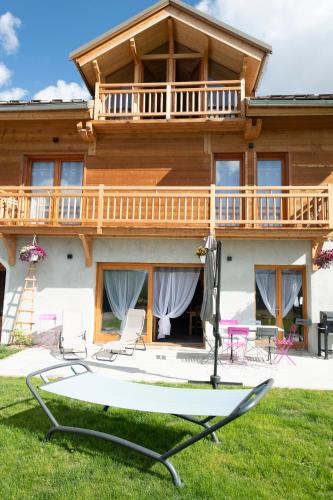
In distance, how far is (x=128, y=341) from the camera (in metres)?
8.38

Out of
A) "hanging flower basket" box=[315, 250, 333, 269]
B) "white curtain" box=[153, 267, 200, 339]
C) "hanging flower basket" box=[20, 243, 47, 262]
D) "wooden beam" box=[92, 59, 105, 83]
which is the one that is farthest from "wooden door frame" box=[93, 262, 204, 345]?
"wooden beam" box=[92, 59, 105, 83]

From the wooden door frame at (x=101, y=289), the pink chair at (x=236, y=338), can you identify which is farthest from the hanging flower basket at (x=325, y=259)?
the wooden door frame at (x=101, y=289)

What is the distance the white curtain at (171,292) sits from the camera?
992cm

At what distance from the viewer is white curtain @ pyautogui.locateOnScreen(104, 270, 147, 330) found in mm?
10008

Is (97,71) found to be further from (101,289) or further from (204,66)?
(101,289)

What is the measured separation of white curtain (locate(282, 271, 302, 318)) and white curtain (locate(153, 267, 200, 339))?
7.89 feet

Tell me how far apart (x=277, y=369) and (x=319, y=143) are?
6867 millimetres

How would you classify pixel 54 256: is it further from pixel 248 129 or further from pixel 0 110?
pixel 248 129

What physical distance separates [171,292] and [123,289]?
1.36m

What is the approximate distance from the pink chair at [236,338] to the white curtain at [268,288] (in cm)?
151

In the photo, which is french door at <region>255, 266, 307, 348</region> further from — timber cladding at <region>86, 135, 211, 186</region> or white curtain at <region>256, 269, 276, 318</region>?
timber cladding at <region>86, 135, 211, 186</region>

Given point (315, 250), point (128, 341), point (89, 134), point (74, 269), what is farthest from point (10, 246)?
point (315, 250)

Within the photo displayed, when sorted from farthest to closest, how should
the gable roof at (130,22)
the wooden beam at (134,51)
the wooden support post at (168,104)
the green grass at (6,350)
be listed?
the wooden beam at (134,51) → the gable roof at (130,22) → the wooden support post at (168,104) → the green grass at (6,350)

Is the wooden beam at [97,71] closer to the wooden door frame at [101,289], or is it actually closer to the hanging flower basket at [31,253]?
the hanging flower basket at [31,253]
